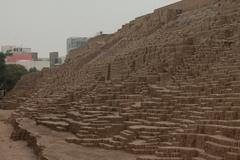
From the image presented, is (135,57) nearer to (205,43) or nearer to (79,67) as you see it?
(205,43)

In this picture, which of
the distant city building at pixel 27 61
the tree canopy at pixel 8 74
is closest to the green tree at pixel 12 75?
the tree canopy at pixel 8 74

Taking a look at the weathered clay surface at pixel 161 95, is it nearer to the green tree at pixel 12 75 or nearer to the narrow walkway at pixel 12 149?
the narrow walkway at pixel 12 149

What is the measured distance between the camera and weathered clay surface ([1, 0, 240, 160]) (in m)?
12.2

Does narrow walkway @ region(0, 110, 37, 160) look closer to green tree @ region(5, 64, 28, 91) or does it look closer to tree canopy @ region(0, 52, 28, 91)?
tree canopy @ region(0, 52, 28, 91)

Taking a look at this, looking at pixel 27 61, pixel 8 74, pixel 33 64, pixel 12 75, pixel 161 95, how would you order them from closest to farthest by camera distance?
pixel 161 95
pixel 8 74
pixel 12 75
pixel 33 64
pixel 27 61

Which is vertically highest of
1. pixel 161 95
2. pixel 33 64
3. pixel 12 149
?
pixel 33 64

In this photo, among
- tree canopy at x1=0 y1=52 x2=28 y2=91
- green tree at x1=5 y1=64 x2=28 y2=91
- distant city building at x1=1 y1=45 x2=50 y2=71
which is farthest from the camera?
distant city building at x1=1 y1=45 x2=50 y2=71

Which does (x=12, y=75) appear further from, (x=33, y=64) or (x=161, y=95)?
(x=33, y=64)

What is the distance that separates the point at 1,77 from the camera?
154 ft

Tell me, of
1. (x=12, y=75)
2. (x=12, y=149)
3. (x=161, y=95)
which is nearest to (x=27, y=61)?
(x=12, y=75)

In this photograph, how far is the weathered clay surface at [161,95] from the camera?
12227 millimetres

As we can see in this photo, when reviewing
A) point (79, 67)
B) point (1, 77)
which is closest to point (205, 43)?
point (79, 67)

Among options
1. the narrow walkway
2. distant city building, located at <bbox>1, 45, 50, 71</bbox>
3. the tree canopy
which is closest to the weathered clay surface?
the narrow walkway

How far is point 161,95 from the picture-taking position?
54.5 ft
